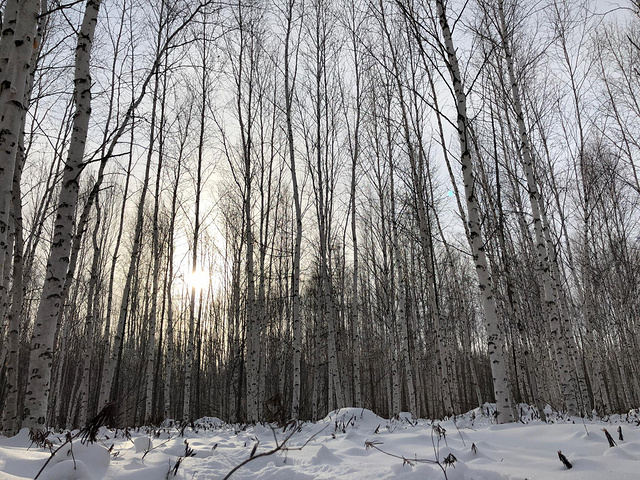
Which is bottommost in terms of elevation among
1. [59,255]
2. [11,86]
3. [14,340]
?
[14,340]

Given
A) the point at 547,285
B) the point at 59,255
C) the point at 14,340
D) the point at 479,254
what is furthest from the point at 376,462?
the point at 547,285

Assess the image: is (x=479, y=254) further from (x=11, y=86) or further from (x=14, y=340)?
(x=14, y=340)

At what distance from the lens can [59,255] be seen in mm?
4086

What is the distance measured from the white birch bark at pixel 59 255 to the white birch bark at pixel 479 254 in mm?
4937

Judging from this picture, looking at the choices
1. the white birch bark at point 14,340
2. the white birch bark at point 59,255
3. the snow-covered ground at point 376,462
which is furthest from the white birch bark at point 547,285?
the white birch bark at point 14,340

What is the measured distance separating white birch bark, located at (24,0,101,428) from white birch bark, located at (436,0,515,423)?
194 inches

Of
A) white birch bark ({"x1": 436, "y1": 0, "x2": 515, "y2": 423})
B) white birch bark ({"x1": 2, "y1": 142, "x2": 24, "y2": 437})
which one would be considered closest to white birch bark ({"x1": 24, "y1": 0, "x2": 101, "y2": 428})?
white birch bark ({"x1": 2, "y1": 142, "x2": 24, "y2": 437})

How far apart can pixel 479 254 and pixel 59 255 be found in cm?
539

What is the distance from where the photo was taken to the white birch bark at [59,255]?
152 inches

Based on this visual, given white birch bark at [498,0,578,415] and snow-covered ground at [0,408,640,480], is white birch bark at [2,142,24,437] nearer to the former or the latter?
snow-covered ground at [0,408,640,480]

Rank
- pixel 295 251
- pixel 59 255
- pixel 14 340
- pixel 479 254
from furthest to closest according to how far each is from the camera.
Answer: pixel 295 251
pixel 479 254
pixel 14 340
pixel 59 255

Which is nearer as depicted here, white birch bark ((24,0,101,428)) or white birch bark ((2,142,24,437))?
white birch bark ((24,0,101,428))

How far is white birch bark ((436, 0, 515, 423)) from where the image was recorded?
4.97 metres

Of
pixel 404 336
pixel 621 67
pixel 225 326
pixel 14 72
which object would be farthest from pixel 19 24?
pixel 225 326
